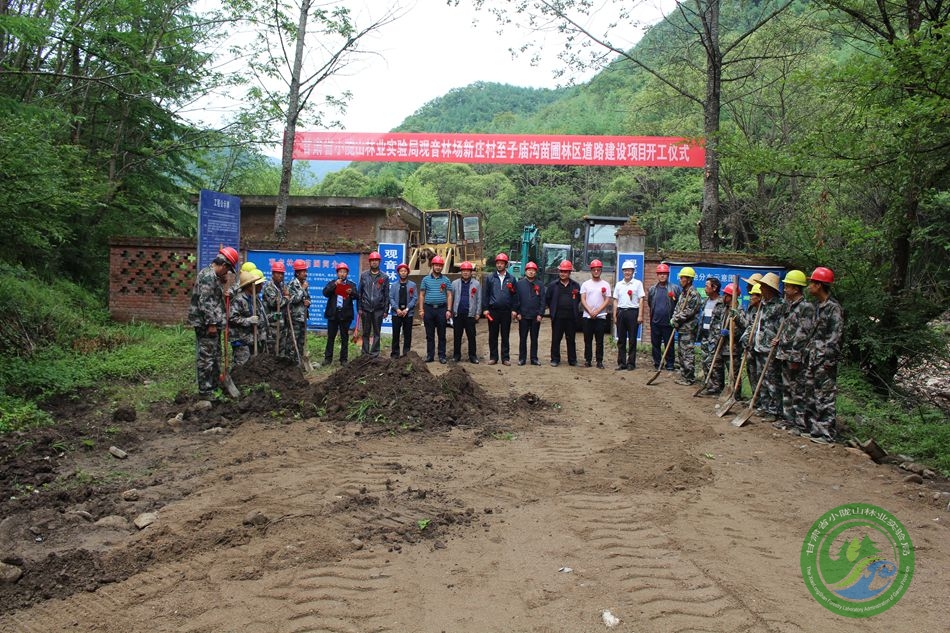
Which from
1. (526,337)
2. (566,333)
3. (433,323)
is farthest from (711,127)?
(433,323)

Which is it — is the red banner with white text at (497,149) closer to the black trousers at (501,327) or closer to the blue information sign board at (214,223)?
the blue information sign board at (214,223)

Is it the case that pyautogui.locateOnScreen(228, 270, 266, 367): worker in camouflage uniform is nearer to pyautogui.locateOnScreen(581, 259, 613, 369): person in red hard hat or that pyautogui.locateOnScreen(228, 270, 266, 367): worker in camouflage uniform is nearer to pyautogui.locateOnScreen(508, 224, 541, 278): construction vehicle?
pyautogui.locateOnScreen(581, 259, 613, 369): person in red hard hat

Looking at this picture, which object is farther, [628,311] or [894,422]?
[628,311]

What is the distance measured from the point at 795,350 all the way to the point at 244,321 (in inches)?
283

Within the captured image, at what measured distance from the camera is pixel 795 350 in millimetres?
8039

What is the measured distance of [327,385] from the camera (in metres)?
8.67

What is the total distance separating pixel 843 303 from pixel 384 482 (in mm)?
8224

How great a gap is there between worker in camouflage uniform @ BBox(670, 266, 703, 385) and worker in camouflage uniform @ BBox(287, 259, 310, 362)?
618 centimetres

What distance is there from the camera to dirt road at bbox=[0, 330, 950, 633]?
11.7ft

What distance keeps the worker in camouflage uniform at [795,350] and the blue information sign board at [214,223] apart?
8.62 metres

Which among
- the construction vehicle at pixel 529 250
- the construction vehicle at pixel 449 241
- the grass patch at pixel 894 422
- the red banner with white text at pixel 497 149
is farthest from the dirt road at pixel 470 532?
the construction vehicle at pixel 529 250

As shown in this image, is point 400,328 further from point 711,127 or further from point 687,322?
point 711,127

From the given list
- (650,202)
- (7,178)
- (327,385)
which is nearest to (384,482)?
(327,385)

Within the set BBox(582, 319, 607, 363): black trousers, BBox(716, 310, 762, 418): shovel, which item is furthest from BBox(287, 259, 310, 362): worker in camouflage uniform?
BBox(716, 310, 762, 418): shovel
